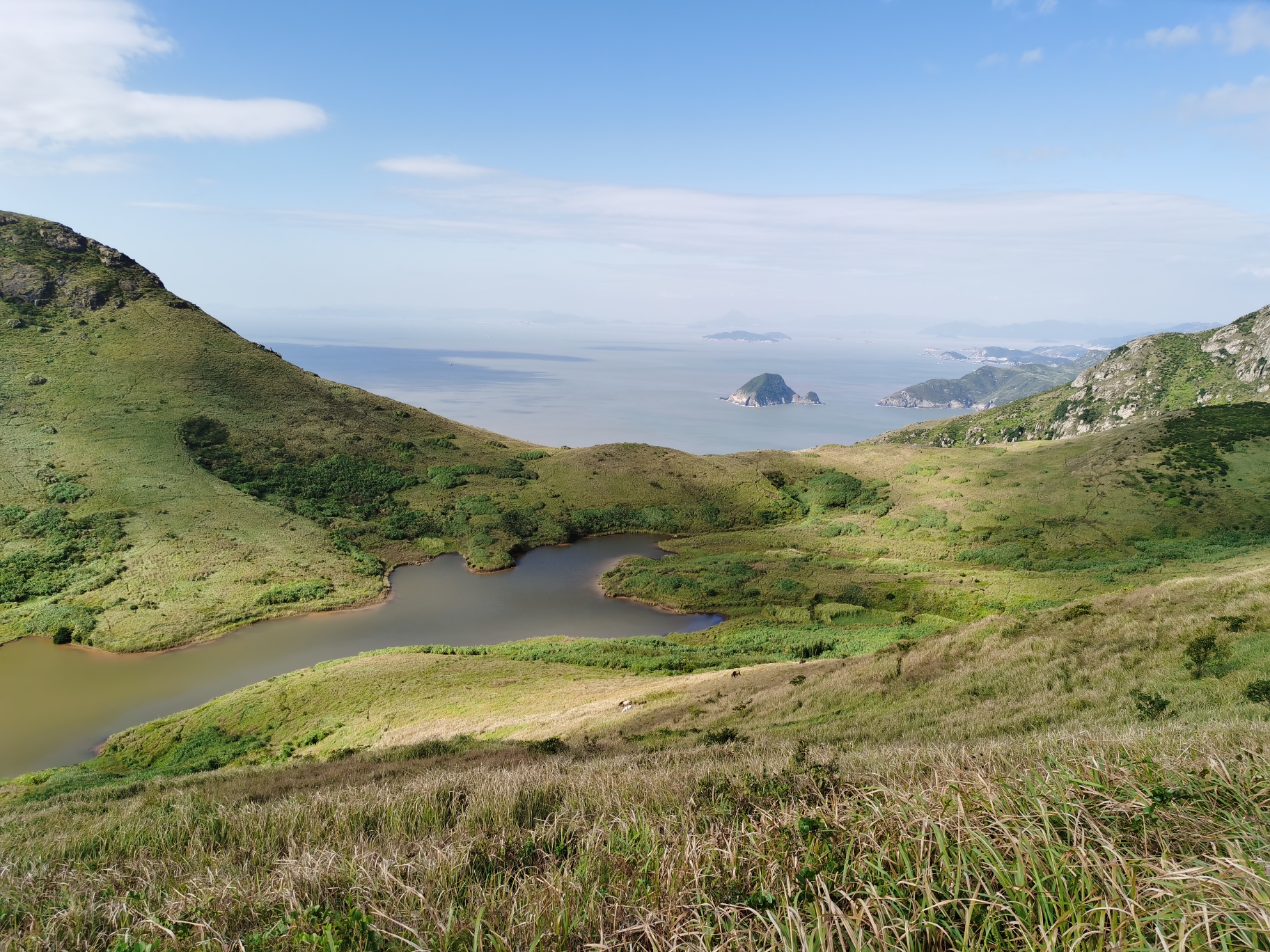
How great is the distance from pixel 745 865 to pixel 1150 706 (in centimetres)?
1031

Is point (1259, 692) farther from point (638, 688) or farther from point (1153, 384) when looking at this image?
point (1153, 384)

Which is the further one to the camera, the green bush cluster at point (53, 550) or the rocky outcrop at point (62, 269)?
the rocky outcrop at point (62, 269)

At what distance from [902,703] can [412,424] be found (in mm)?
67936

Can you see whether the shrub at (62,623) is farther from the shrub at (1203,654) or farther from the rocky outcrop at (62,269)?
the rocky outcrop at (62,269)

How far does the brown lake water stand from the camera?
27.1 metres

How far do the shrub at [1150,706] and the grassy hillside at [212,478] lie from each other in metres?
41.4

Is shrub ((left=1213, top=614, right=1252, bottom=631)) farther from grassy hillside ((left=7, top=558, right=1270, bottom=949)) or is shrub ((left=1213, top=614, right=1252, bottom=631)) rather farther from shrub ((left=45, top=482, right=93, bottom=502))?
shrub ((left=45, top=482, right=93, bottom=502))

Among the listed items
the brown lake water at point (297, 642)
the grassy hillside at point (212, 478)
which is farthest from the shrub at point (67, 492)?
the brown lake water at point (297, 642)

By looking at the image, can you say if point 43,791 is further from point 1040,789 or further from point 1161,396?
point 1161,396

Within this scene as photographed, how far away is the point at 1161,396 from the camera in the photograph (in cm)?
10431

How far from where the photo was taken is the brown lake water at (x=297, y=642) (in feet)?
88.9

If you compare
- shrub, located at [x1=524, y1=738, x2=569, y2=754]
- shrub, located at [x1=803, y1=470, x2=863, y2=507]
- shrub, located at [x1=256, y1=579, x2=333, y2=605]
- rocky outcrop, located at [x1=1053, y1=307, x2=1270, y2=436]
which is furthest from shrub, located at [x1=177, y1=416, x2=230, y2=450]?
rocky outcrop, located at [x1=1053, y1=307, x2=1270, y2=436]

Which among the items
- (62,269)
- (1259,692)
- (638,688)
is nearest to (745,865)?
(1259,692)

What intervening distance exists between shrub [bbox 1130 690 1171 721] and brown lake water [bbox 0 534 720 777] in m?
30.6
